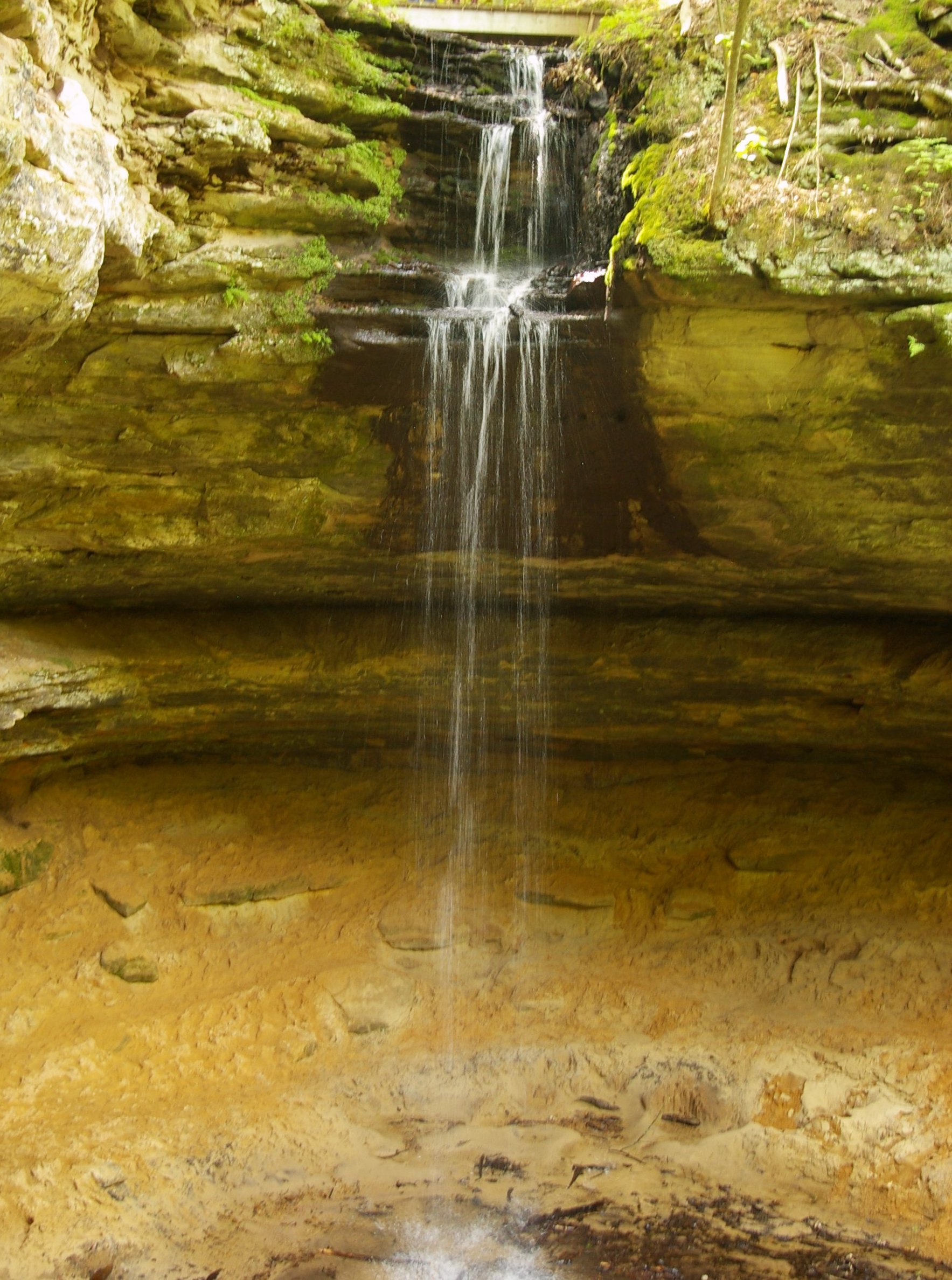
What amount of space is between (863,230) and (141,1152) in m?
7.71

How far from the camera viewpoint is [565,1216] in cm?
564

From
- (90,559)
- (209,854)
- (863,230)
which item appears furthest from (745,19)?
(209,854)

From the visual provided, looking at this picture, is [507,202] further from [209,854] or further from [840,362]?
[209,854]

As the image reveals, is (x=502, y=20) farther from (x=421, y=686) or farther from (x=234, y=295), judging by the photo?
(x=421, y=686)

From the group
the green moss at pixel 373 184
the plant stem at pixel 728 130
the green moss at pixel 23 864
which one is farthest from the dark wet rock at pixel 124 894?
the plant stem at pixel 728 130

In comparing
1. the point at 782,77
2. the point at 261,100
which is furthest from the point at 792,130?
the point at 261,100

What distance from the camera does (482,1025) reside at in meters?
7.77

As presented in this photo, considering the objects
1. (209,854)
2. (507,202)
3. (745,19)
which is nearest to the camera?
(745,19)

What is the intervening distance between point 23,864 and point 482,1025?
14.6 ft

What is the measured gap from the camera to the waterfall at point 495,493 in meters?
6.47

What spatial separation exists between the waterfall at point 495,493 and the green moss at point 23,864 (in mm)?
3784

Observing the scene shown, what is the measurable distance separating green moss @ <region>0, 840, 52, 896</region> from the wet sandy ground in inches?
2.1

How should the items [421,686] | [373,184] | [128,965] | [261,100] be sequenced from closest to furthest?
1. [261,100]
2. [373,184]
3. [128,965]
4. [421,686]

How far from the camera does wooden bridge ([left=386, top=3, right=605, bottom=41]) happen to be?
29.2ft
